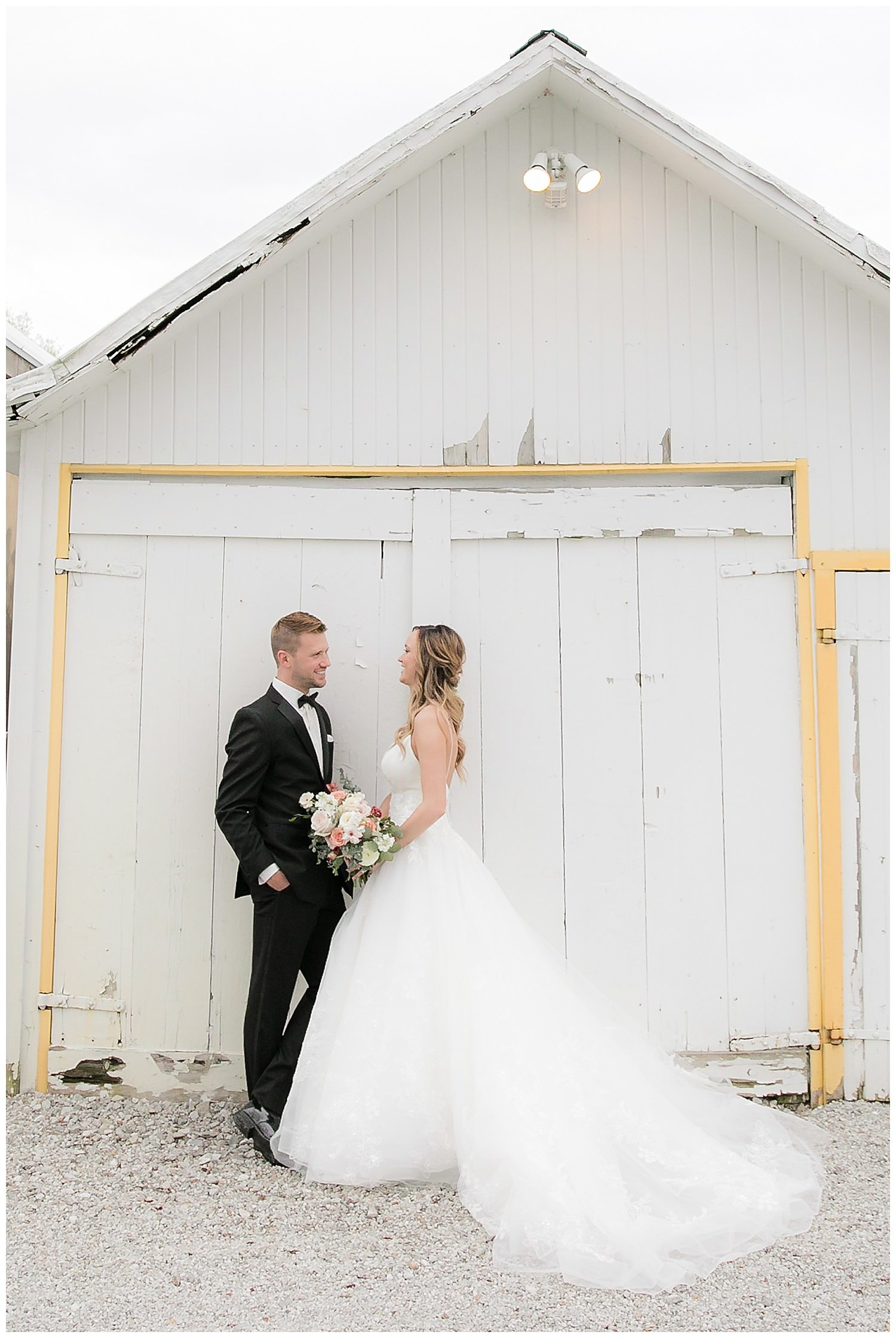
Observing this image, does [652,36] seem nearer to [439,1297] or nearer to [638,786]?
[638,786]

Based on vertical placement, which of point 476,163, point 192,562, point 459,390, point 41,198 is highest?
point 41,198

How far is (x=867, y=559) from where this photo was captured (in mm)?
3973

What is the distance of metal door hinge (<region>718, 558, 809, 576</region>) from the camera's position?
13.2ft

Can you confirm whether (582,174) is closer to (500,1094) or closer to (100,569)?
(100,569)

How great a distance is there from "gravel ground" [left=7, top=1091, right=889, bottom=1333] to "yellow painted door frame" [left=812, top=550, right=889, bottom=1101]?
428mm

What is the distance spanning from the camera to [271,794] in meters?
3.55

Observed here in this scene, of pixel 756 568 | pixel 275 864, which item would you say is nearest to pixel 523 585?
pixel 756 568

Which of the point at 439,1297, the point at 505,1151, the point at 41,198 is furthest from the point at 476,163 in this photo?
the point at 41,198

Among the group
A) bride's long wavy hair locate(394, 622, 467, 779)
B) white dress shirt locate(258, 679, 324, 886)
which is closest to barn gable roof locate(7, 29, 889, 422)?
white dress shirt locate(258, 679, 324, 886)

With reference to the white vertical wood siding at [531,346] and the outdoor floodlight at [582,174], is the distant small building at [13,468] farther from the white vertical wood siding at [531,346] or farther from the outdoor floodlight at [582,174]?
the outdoor floodlight at [582,174]

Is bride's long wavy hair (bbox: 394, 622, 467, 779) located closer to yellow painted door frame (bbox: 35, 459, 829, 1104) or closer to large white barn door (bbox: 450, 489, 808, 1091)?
large white barn door (bbox: 450, 489, 808, 1091)

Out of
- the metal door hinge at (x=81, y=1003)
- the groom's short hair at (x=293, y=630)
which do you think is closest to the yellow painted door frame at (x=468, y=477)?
the metal door hinge at (x=81, y=1003)

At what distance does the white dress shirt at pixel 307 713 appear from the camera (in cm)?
365

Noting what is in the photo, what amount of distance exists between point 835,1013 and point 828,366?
2945 mm
